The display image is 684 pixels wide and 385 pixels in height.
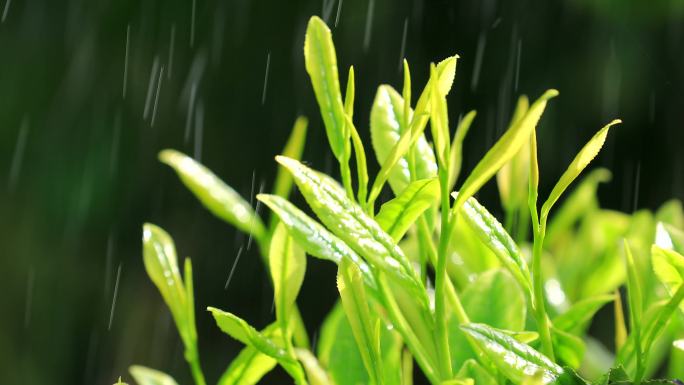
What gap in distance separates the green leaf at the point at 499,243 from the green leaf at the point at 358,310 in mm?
55

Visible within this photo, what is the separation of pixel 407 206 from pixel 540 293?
0.07 metres

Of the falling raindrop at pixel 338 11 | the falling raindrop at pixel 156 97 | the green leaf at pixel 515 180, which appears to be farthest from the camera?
the falling raindrop at pixel 156 97

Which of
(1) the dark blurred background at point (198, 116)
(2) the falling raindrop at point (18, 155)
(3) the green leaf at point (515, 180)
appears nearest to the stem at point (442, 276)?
(3) the green leaf at point (515, 180)

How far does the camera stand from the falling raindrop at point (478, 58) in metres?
2.05

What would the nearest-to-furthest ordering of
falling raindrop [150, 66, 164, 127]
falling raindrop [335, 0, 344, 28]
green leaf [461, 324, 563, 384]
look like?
green leaf [461, 324, 563, 384]
falling raindrop [335, 0, 344, 28]
falling raindrop [150, 66, 164, 127]

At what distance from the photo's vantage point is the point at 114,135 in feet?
7.02

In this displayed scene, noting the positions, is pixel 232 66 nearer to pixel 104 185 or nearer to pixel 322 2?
pixel 322 2

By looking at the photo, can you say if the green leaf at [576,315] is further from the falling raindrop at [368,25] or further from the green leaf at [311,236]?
the falling raindrop at [368,25]

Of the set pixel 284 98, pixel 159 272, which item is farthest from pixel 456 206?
pixel 284 98

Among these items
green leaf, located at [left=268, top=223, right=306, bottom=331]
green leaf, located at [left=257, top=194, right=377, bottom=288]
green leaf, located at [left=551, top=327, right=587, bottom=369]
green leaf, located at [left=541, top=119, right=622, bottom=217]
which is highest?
green leaf, located at [left=541, top=119, right=622, bottom=217]

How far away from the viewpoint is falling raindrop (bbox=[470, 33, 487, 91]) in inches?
80.8

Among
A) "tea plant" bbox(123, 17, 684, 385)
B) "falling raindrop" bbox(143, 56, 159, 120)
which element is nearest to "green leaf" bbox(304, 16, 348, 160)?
"tea plant" bbox(123, 17, 684, 385)

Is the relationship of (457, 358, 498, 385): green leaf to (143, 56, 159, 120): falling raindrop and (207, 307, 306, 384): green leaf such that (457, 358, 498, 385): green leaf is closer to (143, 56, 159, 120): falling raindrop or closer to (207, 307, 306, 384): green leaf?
(207, 307, 306, 384): green leaf

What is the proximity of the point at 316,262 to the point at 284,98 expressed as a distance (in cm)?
40
